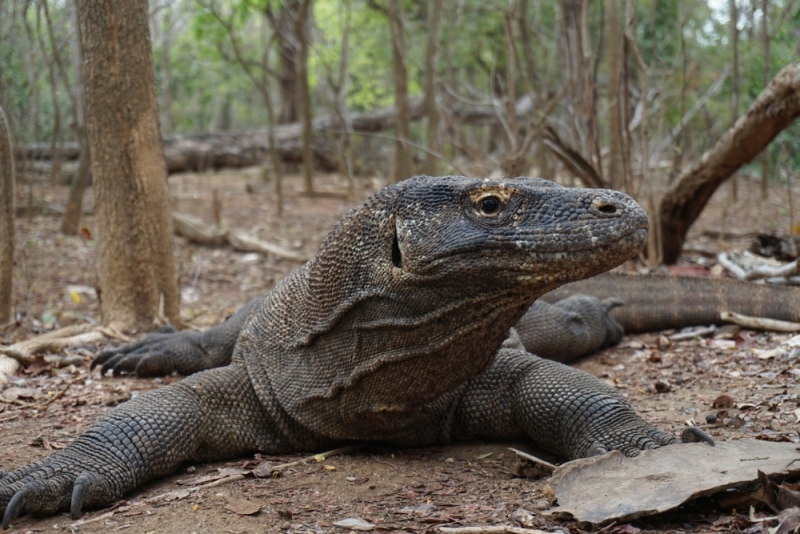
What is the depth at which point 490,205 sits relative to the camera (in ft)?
9.37

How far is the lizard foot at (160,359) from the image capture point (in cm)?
471

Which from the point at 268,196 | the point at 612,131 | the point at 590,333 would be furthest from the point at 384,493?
the point at 268,196

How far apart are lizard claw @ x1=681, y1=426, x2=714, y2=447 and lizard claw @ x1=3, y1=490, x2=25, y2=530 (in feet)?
7.82

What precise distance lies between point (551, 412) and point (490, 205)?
1.04 meters

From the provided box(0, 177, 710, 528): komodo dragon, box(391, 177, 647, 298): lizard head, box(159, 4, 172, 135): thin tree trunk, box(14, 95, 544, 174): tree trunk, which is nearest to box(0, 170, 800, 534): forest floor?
box(0, 177, 710, 528): komodo dragon

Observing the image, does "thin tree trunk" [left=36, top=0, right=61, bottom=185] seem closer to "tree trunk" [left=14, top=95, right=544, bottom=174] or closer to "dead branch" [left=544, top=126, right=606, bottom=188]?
"tree trunk" [left=14, top=95, right=544, bottom=174]

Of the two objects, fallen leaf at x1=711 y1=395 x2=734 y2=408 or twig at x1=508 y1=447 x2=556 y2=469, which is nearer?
twig at x1=508 y1=447 x2=556 y2=469

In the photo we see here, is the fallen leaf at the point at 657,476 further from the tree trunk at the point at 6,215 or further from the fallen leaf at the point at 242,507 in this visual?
the tree trunk at the point at 6,215

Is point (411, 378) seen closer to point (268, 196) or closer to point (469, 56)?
point (268, 196)

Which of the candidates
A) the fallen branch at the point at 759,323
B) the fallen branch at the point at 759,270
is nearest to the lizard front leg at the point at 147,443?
the fallen branch at the point at 759,323

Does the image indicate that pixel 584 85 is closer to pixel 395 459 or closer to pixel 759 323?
pixel 759 323

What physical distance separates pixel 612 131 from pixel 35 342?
5591 mm

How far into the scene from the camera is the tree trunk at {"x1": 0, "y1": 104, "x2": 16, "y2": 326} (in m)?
5.71

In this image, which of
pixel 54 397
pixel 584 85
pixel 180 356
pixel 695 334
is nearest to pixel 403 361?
pixel 180 356
